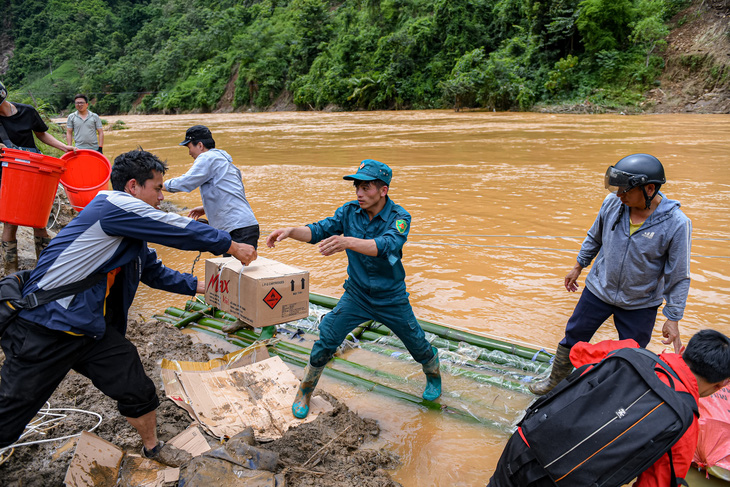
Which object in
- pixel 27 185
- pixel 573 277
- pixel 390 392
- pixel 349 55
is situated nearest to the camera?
pixel 573 277

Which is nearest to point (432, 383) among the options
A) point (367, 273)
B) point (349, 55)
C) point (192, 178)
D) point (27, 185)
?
point (367, 273)

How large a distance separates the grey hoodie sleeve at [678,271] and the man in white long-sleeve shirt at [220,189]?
3232 millimetres

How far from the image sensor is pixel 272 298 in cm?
355

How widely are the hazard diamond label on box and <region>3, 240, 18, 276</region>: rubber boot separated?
329 centimetres

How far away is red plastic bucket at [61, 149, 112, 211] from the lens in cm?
497

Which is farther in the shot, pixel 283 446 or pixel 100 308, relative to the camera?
pixel 283 446

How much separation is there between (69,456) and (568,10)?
3113 cm

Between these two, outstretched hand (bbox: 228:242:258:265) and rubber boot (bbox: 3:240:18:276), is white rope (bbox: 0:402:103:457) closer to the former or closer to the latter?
outstretched hand (bbox: 228:242:258:265)

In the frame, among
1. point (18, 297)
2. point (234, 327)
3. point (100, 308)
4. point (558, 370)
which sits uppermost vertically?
point (18, 297)

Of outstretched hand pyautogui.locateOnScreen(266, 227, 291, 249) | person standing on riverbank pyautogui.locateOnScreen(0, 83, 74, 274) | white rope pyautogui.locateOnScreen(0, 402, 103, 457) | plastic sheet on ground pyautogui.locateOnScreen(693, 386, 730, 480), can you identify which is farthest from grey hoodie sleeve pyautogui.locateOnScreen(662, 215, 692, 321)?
person standing on riverbank pyautogui.locateOnScreen(0, 83, 74, 274)

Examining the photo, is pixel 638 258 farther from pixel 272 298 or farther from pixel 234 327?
pixel 234 327

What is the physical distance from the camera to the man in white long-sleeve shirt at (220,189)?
436cm

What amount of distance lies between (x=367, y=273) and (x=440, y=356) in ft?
4.47

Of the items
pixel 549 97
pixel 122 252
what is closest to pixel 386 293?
pixel 122 252
